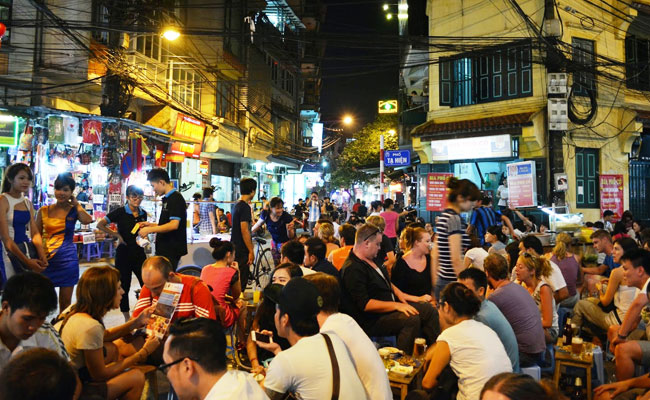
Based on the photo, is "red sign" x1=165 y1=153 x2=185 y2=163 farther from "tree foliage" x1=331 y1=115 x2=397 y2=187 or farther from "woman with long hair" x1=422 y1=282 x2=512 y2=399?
"woman with long hair" x1=422 y1=282 x2=512 y2=399

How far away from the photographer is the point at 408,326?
5262mm

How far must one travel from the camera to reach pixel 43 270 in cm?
559

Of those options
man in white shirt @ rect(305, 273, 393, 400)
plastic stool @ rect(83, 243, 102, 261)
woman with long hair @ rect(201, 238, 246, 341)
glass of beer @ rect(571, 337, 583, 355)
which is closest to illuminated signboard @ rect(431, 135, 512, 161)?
glass of beer @ rect(571, 337, 583, 355)

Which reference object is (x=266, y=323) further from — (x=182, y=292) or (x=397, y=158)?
(x=397, y=158)

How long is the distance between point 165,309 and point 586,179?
1626 centimetres

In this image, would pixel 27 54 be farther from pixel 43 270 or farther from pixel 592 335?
pixel 592 335

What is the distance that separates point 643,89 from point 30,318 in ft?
68.2

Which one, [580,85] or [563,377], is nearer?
[563,377]

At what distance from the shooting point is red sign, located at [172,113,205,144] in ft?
57.0

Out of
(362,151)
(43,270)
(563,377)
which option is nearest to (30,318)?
(43,270)

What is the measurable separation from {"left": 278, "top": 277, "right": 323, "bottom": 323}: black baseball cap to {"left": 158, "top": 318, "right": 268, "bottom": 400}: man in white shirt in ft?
2.06

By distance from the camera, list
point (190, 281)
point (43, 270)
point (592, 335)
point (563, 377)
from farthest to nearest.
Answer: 1. point (592, 335)
2. point (43, 270)
3. point (563, 377)
4. point (190, 281)

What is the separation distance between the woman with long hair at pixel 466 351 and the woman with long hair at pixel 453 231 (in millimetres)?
1889

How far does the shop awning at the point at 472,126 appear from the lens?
51.0 feet
